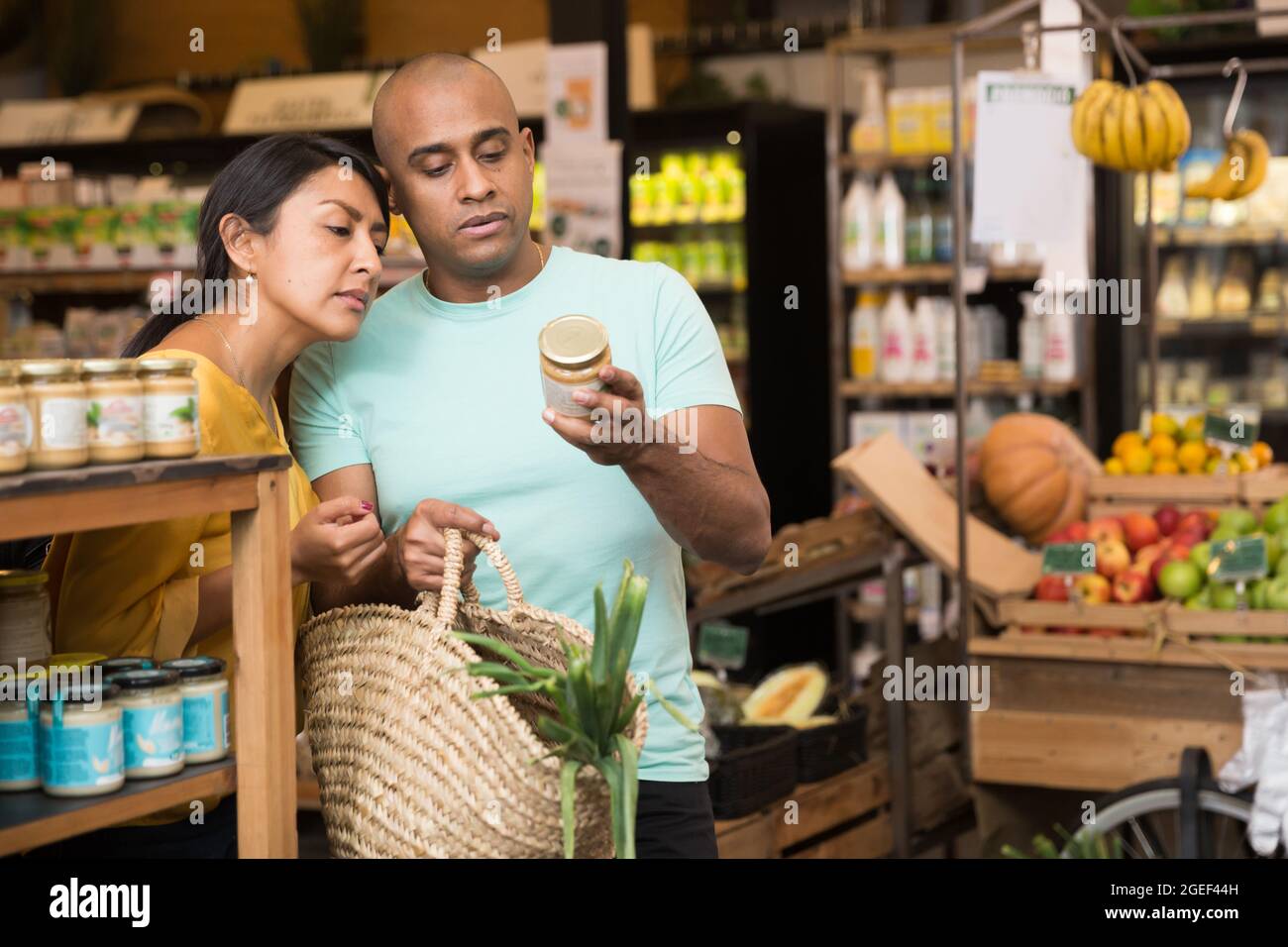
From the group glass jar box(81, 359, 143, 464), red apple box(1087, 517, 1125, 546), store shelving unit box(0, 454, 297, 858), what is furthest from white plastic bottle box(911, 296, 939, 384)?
glass jar box(81, 359, 143, 464)

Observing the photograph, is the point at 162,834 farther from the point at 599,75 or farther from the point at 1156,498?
the point at 599,75

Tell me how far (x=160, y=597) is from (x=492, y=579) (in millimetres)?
427

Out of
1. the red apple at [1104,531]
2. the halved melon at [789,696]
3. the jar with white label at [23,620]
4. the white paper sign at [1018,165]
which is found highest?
the white paper sign at [1018,165]

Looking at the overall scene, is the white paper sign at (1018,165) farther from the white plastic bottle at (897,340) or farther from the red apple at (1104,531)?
the white plastic bottle at (897,340)

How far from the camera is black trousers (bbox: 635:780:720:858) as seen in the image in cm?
190

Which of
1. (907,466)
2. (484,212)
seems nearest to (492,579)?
(484,212)

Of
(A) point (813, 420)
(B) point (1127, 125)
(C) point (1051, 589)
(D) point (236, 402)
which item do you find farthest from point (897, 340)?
(D) point (236, 402)

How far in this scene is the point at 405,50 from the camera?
27.1 feet

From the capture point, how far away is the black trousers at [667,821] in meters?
1.90

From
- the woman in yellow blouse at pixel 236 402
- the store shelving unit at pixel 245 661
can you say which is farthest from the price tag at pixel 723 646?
the store shelving unit at pixel 245 661

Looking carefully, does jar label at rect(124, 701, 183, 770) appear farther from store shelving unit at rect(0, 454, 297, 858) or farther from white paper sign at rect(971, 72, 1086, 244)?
white paper sign at rect(971, 72, 1086, 244)

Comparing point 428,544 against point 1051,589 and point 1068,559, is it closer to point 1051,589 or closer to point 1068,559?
point 1068,559

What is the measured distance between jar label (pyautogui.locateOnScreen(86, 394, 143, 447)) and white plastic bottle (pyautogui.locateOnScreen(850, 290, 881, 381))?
516 cm

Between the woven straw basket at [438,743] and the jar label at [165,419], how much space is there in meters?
0.29
